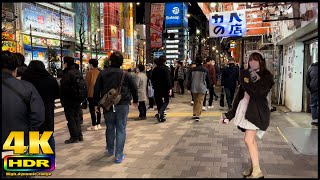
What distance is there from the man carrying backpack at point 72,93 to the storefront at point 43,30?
2885 cm

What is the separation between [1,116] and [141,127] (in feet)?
17.3

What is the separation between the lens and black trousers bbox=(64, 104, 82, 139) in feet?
21.8

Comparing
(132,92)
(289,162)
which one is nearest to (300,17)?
(289,162)

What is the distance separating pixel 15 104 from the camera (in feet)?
11.0

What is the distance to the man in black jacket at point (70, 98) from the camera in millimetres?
6473

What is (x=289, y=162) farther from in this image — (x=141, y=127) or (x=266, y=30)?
(x=266, y=30)

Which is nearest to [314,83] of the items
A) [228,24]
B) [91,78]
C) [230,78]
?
[230,78]

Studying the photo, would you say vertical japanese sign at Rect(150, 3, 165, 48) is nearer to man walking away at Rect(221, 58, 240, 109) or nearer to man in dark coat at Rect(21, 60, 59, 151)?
man walking away at Rect(221, 58, 240, 109)

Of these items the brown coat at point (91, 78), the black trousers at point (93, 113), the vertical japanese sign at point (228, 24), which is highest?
the vertical japanese sign at point (228, 24)

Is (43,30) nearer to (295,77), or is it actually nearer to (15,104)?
(295,77)

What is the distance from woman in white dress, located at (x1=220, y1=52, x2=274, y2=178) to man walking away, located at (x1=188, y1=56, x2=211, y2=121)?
15.2 feet

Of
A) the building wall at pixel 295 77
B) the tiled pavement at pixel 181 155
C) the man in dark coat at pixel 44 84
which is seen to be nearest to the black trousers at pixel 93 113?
the tiled pavement at pixel 181 155

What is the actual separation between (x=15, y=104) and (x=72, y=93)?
3.16 meters

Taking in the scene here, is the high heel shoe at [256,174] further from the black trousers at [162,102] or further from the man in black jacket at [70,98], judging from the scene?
the black trousers at [162,102]
